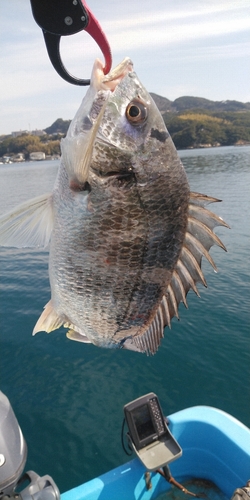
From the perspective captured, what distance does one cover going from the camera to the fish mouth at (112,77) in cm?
166

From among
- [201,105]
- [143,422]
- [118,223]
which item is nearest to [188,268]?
[118,223]

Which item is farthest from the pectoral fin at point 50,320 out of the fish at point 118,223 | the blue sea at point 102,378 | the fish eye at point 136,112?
the blue sea at point 102,378

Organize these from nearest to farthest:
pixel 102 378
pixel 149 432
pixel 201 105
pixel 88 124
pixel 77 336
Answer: pixel 88 124, pixel 77 336, pixel 149 432, pixel 102 378, pixel 201 105

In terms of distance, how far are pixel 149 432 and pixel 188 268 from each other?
349 cm

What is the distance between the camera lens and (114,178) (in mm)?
1717

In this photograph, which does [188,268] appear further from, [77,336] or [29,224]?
[29,224]

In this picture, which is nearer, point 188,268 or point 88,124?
point 88,124

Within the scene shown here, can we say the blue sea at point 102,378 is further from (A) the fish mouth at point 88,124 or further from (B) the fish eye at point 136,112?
(B) the fish eye at point 136,112

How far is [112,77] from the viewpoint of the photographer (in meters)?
1.68

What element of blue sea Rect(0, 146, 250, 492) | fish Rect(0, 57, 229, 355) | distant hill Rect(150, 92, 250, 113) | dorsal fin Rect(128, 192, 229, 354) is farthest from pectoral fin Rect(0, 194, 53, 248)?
distant hill Rect(150, 92, 250, 113)

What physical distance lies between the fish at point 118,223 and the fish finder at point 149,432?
3.01 metres

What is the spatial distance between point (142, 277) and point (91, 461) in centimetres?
562

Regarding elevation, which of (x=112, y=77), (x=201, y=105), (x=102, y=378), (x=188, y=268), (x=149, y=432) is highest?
(x=201, y=105)

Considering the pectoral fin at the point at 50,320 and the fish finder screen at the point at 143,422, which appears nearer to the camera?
the pectoral fin at the point at 50,320
